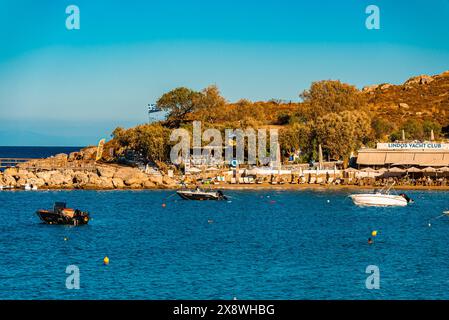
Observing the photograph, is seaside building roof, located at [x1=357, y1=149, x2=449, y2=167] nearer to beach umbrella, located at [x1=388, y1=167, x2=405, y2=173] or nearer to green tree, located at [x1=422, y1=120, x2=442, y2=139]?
beach umbrella, located at [x1=388, y1=167, x2=405, y2=173]

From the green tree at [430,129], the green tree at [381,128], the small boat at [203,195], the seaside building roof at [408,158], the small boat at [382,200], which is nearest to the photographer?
the small boat at [382,200]

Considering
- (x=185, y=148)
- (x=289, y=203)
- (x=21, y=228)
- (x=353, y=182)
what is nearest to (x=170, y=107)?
(x=185, y=148)

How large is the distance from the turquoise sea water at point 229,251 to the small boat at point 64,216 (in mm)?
981

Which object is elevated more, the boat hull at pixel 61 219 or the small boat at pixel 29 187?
the small boat at pixel 29 187

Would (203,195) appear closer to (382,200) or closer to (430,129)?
(382,200)

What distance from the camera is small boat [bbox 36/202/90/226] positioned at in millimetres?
68250

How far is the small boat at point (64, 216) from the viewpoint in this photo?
68.2 m

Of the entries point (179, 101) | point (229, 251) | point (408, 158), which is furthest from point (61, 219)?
point (179, 101)

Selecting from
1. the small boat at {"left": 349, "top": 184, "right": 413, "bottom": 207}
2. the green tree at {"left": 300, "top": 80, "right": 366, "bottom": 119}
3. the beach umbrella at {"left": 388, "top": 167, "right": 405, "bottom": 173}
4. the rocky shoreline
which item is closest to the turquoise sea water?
the small boat at {"left": 349, "top": 184, "right": 413, "bottom": 207}

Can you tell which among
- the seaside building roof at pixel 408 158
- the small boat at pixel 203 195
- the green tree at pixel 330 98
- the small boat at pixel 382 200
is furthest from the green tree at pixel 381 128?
the small boat at pixel 382 200

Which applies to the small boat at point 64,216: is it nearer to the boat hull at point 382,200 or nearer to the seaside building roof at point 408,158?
the boat hull at point 382,200

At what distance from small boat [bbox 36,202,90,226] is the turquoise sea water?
0.98 meters

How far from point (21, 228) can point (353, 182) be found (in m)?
55.5

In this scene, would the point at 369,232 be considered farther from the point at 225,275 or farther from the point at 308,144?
the point at 308,144
